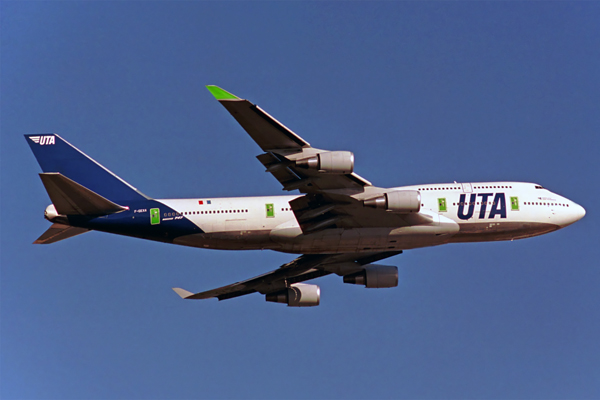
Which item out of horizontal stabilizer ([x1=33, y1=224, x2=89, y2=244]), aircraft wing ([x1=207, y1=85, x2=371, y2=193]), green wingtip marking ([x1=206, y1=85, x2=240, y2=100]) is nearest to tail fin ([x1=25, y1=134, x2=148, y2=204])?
horizontal stabilizer ([x1=33, y1=224, x2=89, y2=244])

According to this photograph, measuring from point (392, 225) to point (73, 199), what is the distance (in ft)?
55.3

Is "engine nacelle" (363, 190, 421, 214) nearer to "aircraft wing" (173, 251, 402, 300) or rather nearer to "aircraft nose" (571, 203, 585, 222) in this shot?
"aircraft wing" (173, 251, 402, 300)

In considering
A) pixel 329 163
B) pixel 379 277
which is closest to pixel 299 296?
pixel 379 277

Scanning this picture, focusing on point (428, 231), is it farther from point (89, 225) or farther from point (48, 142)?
point (48, 142)

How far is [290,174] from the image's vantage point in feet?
114

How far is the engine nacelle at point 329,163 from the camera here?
32719mm

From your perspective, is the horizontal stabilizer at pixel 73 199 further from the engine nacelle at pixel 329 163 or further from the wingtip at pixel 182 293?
the engine nacelle at pixel 329 163

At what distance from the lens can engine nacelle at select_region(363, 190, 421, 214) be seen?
35809 mm

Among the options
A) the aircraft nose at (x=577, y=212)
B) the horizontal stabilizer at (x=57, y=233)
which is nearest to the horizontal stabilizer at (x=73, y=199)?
the horizontal stabilizer at (x=57, y=233)

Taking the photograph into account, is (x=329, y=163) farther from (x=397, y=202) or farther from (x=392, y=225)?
(x=392, y=225)

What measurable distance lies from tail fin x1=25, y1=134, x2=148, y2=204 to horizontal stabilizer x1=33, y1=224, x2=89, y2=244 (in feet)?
8.02

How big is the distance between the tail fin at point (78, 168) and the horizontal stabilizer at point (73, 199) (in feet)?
3.96

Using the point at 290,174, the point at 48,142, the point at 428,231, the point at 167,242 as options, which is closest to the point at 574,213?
the point at 428,231

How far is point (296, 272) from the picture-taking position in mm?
44500
